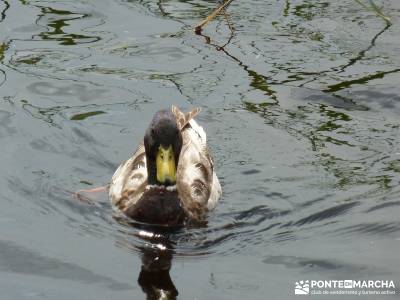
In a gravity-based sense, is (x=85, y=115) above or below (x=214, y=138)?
above

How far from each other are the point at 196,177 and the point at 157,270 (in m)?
1.84

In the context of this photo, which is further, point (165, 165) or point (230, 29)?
point (230, 29)

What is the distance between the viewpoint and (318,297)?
24.5ft

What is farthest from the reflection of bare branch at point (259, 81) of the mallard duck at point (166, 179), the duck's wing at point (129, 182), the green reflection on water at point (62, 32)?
the duck's wing at point (129, 182)

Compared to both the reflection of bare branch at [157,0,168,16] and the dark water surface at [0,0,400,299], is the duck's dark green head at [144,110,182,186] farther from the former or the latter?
the reflection of bare branch at [157,0,168,16]

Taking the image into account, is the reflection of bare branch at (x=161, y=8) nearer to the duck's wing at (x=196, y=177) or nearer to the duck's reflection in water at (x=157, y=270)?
the duck's wing at (x=196, y=177)

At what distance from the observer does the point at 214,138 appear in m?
10.8

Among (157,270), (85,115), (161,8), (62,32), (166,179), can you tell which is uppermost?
(161,8)

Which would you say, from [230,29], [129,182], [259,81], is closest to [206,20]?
[230,29]

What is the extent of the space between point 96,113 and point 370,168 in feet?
10.0

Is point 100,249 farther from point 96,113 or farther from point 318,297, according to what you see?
point 96,113

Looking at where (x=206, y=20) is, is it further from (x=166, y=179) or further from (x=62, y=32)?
(x=166, y=179)

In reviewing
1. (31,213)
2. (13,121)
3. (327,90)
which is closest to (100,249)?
(31,213)

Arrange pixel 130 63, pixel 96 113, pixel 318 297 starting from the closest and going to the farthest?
pixel 318 297 → pixel 96 113 → pixel 130 63
